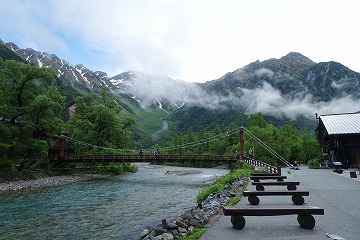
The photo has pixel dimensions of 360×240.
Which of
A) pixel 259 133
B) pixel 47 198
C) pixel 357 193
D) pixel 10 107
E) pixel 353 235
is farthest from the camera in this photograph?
→ pixel 259 133

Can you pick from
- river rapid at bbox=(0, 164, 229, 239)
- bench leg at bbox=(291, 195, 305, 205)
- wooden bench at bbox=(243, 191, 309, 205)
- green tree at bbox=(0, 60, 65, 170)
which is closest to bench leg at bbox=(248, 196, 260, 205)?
wooden bench at bbox=(243, 191, 309, 205)

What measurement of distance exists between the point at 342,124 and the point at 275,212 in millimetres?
27745

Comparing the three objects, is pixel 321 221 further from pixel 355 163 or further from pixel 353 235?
pixel 355 163

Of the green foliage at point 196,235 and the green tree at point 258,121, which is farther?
the green tree at point 258,121

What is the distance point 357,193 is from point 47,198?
16491 mm

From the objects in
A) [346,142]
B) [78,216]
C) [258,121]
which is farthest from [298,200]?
[258,121]

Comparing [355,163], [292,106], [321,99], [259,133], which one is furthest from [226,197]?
[321,99]

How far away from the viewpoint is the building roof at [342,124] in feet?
85.5

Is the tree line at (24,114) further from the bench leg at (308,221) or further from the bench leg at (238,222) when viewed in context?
the bench leg at (308,221)

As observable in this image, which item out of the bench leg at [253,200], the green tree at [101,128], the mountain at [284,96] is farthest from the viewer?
the mountain at [284,96]

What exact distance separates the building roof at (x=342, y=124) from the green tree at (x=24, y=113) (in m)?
27.9

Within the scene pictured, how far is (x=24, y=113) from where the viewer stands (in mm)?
25250

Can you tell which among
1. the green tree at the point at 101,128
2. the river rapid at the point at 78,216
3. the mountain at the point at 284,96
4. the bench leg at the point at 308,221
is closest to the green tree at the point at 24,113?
the green tree at the point at 101,128

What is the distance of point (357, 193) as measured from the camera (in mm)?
10031
